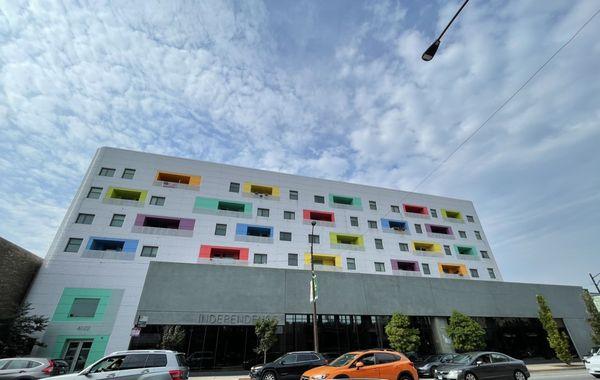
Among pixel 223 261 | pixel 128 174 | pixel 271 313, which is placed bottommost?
pixel 271 313

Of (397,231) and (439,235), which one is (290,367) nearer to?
(397,231)

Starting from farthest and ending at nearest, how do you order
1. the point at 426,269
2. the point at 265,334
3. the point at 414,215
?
the point at 414,215, the point at 426,269, the point at 265,334

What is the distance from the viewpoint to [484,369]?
12484mm

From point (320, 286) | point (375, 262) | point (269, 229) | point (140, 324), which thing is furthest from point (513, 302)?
point (140, 324)

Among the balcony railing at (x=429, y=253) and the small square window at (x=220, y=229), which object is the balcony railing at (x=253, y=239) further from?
the balcony railing at (x=429, y=253)

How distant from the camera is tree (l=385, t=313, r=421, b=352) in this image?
2248cm

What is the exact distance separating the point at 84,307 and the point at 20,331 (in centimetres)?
402

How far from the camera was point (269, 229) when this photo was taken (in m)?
33.2

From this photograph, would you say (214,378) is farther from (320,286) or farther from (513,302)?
(513,302)

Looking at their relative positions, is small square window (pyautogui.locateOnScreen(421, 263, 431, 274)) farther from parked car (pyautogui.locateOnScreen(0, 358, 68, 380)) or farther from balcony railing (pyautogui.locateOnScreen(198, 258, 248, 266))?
parked car (pyautogui.locateOnScreen(0, 358, 68, 380))

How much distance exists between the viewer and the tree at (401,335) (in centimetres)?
2248

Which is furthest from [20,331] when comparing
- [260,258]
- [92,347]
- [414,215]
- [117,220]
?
[414,215]

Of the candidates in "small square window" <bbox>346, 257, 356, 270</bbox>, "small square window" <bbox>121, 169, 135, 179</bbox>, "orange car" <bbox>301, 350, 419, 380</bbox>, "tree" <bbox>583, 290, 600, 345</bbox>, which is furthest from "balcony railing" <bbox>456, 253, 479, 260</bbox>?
"small square window" <bbox>121, 169, 135, 179</bbox>

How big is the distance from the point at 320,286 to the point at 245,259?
9236 millimetres
